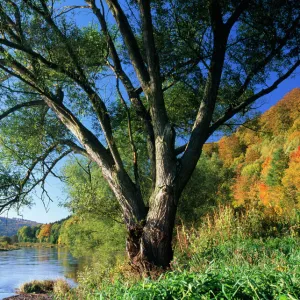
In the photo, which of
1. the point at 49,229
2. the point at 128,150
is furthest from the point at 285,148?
the point at 49,229

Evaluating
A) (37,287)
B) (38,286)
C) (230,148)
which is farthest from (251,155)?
(37,287)

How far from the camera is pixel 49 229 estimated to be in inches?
3588

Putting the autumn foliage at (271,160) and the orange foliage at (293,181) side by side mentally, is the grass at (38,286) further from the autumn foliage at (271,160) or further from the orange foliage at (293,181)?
the orange foliage at (293,181)

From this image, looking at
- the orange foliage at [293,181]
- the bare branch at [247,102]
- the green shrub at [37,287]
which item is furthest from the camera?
the orange foliage at [293,181]

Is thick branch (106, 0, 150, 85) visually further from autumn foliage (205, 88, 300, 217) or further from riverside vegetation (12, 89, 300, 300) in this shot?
autumn foliage (205, 88, 300, 217)

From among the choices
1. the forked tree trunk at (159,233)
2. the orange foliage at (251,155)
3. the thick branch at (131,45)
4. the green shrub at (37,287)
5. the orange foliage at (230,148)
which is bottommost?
the green shrub at (37,287)

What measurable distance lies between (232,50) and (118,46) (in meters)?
3.30

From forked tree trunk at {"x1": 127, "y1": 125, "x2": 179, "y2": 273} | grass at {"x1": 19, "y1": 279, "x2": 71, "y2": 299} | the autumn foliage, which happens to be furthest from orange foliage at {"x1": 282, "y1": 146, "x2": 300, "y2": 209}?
forked tree trunk at {"x1": 127, "y1": 125, "x2": 179, "y2": 273}

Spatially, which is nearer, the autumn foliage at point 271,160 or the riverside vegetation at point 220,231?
the riverside vegetation at point 220,231

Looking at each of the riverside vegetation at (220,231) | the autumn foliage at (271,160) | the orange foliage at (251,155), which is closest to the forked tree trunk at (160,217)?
the riverside vegetation at (220,231)

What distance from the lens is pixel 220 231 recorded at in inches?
Answer: 338

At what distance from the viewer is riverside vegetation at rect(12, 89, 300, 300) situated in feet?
10.3

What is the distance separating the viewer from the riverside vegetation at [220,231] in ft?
10.3

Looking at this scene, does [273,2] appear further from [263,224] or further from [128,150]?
[128,150]
